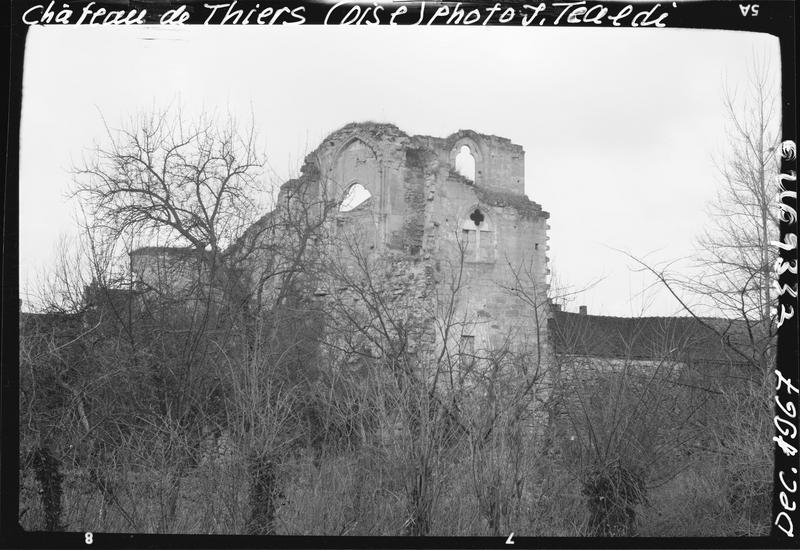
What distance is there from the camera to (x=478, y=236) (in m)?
19.3

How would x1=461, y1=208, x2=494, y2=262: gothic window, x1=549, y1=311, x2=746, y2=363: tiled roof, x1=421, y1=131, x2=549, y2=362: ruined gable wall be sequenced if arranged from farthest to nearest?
x1=461, y1=208, x2=494, y2=262: gothic window, x1=421, y1=131, x2=549, y2=362: ruined gable wall, x1=549, y1=311, x2=746, y2=363: tiled roof

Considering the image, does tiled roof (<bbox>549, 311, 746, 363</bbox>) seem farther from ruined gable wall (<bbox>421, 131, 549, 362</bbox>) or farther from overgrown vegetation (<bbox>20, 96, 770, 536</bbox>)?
ruined gable wall (<bbox>421, 131, 549, 362</bbox>)

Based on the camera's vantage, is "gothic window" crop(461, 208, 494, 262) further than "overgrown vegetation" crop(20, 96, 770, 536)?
Yes

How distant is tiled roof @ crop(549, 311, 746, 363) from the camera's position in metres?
10.3

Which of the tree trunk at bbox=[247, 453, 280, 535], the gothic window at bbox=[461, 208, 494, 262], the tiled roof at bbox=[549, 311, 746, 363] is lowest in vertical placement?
the tree trunk at bbox=[247, 453, 280, 535]

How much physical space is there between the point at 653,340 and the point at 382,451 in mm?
4682

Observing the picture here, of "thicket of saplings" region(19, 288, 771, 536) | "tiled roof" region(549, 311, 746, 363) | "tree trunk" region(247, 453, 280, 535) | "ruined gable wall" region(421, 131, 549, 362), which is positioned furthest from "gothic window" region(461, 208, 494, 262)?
"tree trunk" region(247, 453, 280, 535)

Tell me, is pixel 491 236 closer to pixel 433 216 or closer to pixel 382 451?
pixel 433 216

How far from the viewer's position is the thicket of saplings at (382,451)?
27.1 feet

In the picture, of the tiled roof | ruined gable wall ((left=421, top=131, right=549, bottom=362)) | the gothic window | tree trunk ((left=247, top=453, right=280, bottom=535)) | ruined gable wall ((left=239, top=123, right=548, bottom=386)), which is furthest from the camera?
the gothic window

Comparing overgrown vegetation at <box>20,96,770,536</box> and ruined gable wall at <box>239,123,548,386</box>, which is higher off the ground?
ruined gable wall at <box>239,123,548,386</box>

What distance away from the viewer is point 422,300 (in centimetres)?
1647

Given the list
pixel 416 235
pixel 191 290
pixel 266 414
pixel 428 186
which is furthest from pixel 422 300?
pixel 266 414

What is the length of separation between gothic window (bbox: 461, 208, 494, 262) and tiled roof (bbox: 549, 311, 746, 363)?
6135 millimetres
